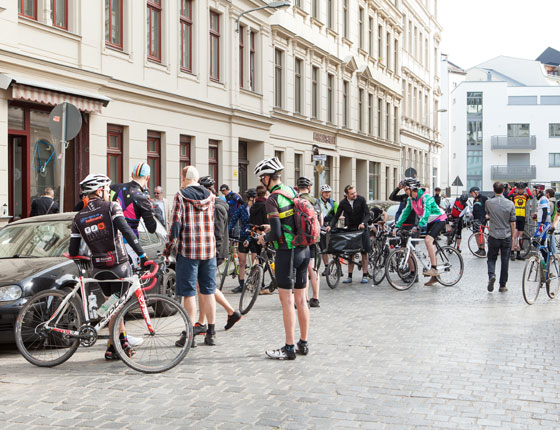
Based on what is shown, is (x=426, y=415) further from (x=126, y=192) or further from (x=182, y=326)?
(x=126, y=192)

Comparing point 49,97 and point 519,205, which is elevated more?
point 49,97

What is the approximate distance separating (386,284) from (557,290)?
10.4ft

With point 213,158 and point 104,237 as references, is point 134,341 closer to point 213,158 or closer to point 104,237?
point 104,237

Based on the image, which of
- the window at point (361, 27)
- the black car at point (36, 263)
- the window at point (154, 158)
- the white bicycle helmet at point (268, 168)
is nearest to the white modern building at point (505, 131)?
the window at point (361, 27)

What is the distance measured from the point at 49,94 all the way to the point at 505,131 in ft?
269

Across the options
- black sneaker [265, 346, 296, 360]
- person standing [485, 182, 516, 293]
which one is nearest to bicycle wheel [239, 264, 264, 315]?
black sneaker [265, 346, 296, 360]

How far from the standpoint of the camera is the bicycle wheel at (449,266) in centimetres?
1398

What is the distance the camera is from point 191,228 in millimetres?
7855

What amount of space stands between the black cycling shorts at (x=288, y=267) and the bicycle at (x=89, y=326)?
108 cm

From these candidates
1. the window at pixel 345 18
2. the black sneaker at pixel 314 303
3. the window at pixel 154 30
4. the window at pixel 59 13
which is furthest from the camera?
the window at pixel 345 18

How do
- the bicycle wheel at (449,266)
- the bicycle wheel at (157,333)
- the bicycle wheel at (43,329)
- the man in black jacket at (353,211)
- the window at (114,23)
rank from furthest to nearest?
the window at (114,23), the man in black jacket at (353,211), the bicycle wheel at (449,266), the bicycle wheel at (43,329), the bicycle wheel at (157,333)

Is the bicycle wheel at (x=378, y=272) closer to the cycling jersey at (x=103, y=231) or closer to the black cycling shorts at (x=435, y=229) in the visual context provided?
the black cycling shorts at (x=435, y=229)

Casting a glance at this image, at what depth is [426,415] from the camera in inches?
217

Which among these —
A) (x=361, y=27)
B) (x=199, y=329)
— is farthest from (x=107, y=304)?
(x=361, y=27)
